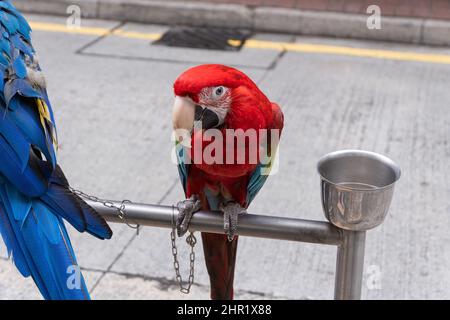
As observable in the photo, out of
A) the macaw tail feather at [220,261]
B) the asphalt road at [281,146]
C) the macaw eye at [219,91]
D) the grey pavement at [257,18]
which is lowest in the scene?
the asphalt road at [281,146]

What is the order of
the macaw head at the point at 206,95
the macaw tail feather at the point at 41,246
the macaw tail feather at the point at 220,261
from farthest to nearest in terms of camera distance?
the macaw tail feather at the point at 220,261
the macaw head at the point at 206,95
the macaw tail feather at the point at 41,246

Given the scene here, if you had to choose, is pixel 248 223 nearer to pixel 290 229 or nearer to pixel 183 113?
pixel 290 229

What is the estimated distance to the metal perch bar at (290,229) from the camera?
1499 millimetres

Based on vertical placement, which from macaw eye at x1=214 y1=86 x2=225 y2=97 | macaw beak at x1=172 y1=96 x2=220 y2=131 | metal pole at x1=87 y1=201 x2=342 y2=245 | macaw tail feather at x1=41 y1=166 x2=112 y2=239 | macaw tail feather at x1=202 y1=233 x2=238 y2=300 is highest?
macaw eye at x1=214 y1=86 x2=225 y2=97

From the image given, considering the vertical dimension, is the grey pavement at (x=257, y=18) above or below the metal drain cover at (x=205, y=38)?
above

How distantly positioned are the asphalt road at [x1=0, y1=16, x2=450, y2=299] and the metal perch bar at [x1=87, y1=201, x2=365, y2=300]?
1385mm

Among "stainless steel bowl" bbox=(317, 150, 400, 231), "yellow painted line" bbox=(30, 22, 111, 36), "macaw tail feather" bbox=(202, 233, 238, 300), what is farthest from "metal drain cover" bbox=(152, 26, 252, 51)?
"stainless steel bowl" bbox=(317, 150, 400, 231)

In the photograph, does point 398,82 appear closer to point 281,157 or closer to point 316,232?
point 281,157

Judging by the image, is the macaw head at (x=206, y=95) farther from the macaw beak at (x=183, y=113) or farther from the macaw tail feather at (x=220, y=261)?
the macaw tail feather at (x=220, y=261)

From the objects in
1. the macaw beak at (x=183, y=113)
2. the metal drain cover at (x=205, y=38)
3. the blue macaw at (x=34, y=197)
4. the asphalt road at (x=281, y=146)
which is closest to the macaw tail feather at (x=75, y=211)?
the blue macaw at (x=34, y=197)

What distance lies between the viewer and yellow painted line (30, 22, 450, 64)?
570 cm

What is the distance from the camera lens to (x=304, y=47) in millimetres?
5930

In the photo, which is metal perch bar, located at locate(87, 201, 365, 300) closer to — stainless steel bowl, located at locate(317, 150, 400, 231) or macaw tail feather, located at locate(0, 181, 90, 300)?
stainless steel bowl, located at locate(317, 150, 400, 231)
